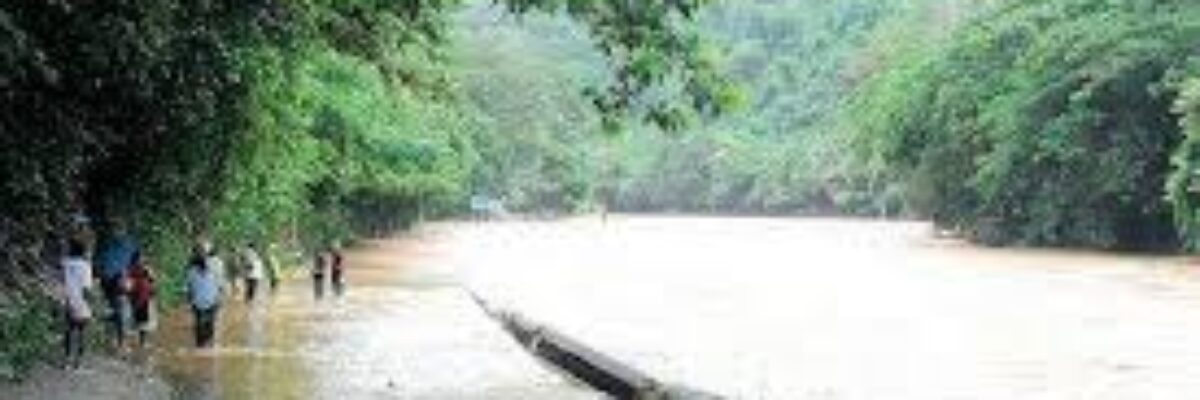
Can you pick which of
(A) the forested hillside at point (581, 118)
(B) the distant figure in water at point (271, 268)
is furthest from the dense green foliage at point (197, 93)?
(B) the distant figure in water at point (271, 268)

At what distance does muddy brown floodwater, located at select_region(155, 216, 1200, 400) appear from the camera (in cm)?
2211

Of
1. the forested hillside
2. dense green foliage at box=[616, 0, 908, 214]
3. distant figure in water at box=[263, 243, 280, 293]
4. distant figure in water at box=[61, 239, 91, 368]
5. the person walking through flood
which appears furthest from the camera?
dense green foliage at box=[616, 0, 908, 214]

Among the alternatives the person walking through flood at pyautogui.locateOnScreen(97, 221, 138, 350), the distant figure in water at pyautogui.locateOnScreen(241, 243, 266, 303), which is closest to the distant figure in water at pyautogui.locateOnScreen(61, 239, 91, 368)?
the person walking through flood at pyautogui.locateOnScreen(97, 221, 138, 350)

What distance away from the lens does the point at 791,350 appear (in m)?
28.1

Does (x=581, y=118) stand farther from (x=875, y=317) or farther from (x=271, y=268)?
(x=875, y=317)

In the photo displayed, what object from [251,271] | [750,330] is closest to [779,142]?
[251,271]

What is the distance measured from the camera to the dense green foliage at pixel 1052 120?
67.6m

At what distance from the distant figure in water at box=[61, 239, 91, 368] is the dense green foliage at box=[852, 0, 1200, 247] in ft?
157

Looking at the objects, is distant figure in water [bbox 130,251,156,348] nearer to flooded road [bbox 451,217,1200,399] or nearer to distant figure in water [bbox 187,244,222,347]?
distant figure in water [bbox 187,244,222,347]

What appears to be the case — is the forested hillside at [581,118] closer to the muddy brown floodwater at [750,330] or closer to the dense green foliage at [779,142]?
the dense green foliage at [779,142]

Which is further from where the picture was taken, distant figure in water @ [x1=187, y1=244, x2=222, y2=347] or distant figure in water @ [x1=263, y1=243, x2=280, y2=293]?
distant figure in water @ [x1=263, y1=243, x2=280, y2=293]

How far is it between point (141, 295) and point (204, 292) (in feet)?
4.12

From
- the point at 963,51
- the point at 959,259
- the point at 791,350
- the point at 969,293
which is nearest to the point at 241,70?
the point at 791,350

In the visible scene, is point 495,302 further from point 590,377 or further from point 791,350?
point 590,377
